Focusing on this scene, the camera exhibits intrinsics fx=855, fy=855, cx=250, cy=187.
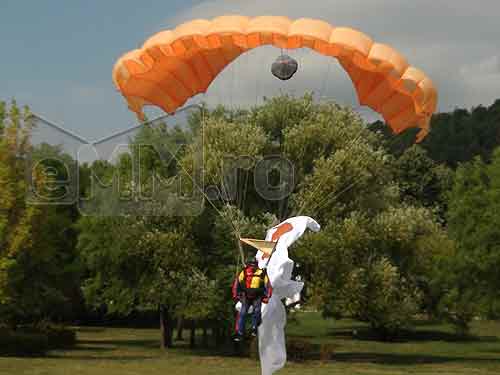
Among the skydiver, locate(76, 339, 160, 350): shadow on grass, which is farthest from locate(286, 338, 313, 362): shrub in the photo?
the skydiver

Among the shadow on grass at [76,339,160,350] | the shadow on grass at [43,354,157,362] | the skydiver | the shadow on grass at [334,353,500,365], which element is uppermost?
the skydiver

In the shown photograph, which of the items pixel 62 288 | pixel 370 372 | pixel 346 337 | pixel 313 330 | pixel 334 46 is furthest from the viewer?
pixel 313 330

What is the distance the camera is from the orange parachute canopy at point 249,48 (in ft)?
61.9

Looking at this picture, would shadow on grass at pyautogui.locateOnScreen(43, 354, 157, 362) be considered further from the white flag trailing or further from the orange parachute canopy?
the white flag trailing

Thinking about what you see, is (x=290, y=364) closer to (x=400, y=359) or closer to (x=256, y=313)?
(x=400, y=359)

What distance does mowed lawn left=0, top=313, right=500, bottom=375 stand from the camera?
2923 centimetres

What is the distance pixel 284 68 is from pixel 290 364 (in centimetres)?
1656

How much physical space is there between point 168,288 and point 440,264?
1309cm

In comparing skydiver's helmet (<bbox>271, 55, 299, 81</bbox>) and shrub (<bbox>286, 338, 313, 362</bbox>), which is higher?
skydiver's helmet (<bbox>271, 55, 299, 81</bbox>)

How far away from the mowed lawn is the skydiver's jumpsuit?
11.6 metres

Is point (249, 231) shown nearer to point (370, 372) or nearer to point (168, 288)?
point (168, 288)

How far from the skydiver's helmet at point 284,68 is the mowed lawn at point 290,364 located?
38.9 feet

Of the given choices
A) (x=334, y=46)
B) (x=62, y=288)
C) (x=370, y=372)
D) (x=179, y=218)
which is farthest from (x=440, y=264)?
(x=334, y=46)

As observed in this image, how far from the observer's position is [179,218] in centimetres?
3444
